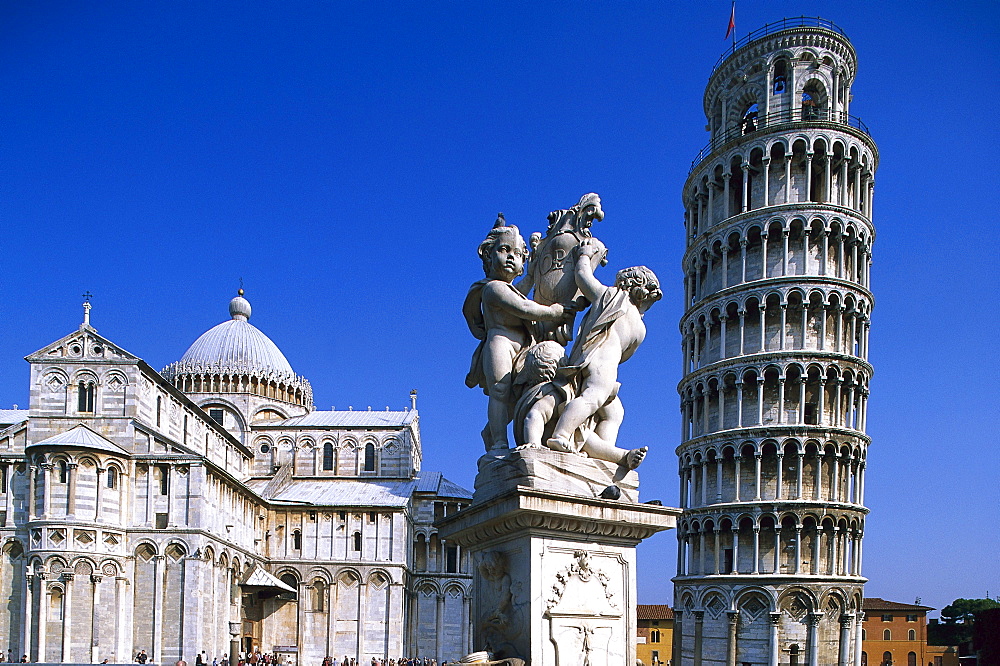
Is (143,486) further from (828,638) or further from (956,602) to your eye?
(956,602)

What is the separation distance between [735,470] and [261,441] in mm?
36913

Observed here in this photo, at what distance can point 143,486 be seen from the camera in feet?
163

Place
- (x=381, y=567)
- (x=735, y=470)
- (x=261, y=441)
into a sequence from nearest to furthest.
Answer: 1. (x=735, y=470)
2. (x=381, y=567)
3. (x=261, y=441)

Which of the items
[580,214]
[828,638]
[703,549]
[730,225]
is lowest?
[828,638]

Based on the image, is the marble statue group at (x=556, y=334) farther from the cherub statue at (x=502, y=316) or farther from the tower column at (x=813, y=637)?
the tower column at (x=813, y=637)

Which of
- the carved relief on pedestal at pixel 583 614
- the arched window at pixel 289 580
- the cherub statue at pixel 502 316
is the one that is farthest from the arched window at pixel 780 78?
the carved relief on pedestal at pixel 583 614

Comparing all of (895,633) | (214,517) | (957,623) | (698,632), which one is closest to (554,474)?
(214,517)

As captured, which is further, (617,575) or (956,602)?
(956,602)

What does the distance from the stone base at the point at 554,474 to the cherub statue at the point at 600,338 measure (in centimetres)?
13

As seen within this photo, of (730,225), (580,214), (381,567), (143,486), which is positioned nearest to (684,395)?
(730,225)

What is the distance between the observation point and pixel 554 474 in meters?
6.36

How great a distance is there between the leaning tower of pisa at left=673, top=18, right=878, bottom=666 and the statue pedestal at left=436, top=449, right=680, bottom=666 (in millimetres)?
47045

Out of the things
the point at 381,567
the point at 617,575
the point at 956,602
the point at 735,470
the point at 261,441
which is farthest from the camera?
the point at 956,602

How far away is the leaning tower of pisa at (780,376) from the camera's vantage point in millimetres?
50781
